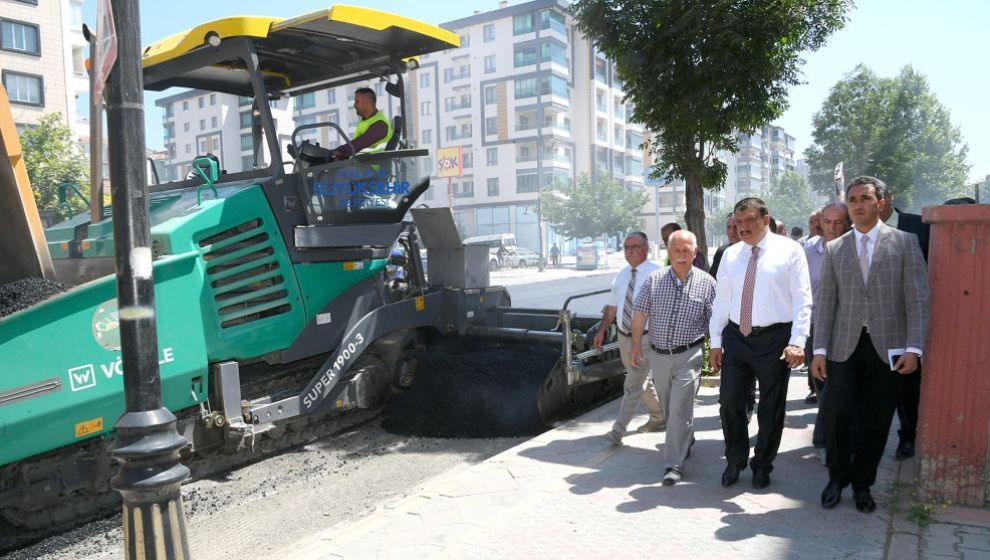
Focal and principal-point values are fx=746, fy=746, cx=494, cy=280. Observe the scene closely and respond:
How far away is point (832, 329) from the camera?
413 centimetres

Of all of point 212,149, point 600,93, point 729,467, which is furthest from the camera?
point 600,93

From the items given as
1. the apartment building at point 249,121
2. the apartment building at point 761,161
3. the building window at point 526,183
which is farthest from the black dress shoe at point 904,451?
the apartment building at point 761,161

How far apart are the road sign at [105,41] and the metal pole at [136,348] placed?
3 cm

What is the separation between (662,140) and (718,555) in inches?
228

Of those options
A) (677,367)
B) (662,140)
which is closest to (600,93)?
(662,140)

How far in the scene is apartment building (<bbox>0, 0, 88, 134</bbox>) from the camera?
36594mm

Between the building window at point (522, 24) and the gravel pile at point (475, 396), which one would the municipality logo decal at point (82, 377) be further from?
the building window at point (522, 24)

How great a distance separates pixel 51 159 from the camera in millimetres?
27547

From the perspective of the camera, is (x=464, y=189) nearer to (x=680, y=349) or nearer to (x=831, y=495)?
(x=680, y=349)

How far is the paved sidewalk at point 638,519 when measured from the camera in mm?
3604

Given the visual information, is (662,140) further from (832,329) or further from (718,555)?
(718,555)

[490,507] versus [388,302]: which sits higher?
[388,302]

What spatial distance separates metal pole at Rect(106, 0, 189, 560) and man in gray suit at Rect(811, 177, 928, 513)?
330cm

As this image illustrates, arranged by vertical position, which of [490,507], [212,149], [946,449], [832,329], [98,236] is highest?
[212,149]
